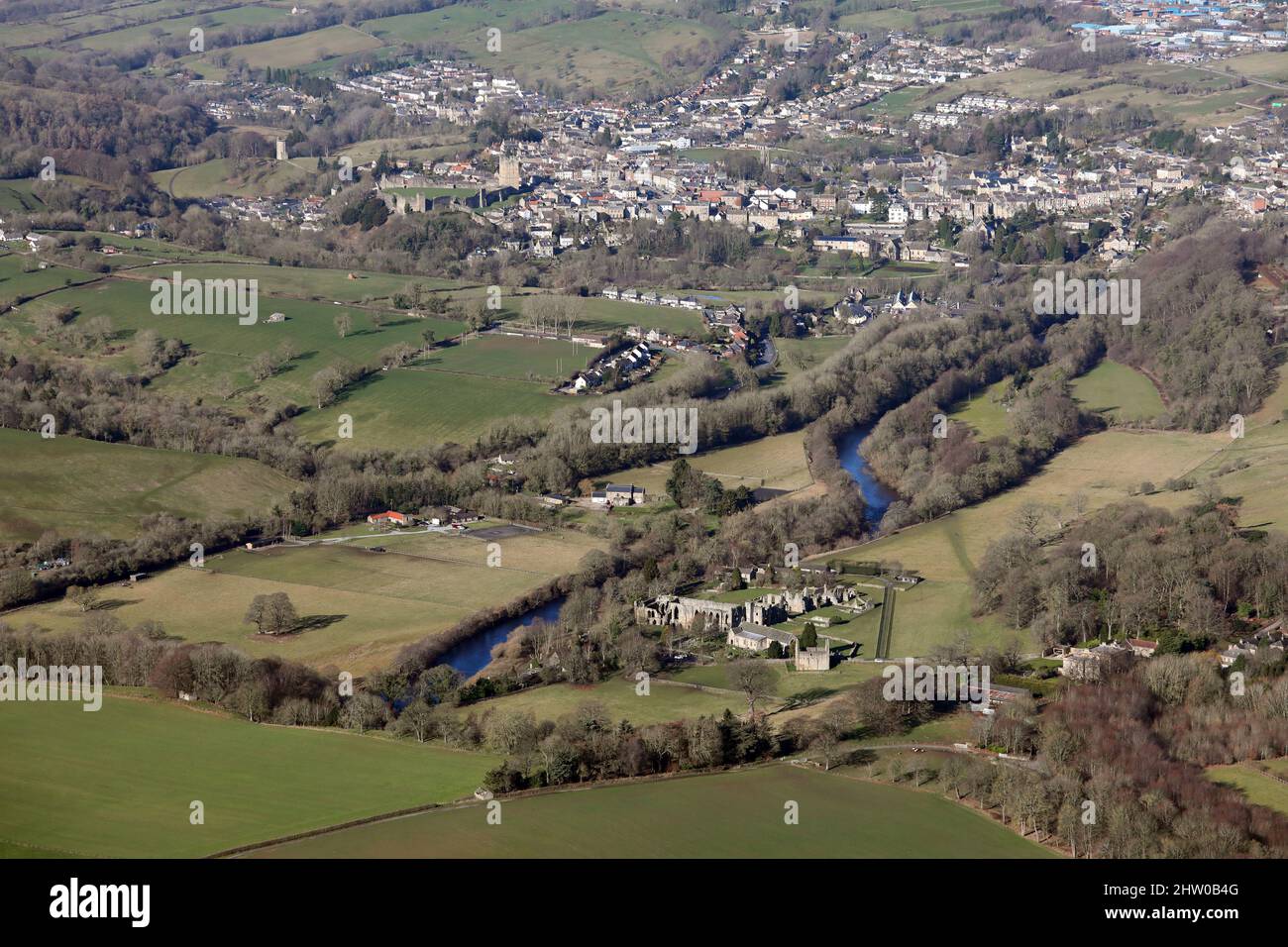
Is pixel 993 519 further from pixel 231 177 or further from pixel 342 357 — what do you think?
pixel 231 177

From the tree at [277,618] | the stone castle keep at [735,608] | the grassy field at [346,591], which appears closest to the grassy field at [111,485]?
the grassy field at [346,591]

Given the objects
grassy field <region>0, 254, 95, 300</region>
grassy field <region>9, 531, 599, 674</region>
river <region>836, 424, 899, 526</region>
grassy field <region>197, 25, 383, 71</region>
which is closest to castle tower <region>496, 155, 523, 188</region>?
grassy field <region>0, 254, 95, 300</region>

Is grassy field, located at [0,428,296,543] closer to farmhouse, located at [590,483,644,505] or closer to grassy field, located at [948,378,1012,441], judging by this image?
farmhouse, located at [590,483,644,505]

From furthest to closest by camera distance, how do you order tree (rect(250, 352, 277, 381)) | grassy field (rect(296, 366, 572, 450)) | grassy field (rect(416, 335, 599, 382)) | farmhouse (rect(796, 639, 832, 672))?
grassy field (rect(416, 335, 599, 382))
tree (rect(250, 352, 277, 381))
grassy field (rect(296, 366, 572, 450))
farmhouse (rect(796, 639, 832, 672))

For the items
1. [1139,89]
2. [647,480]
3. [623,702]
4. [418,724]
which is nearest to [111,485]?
[647,480]

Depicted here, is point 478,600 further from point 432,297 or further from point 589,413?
point 432,297

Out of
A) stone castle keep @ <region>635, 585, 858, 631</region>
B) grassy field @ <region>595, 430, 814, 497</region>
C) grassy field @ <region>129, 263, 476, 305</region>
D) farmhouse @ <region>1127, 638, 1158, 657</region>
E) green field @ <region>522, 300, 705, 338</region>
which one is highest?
grassy field @ <region>129, 263, 476, 305</region>

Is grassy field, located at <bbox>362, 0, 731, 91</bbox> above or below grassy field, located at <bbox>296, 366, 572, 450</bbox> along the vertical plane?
above

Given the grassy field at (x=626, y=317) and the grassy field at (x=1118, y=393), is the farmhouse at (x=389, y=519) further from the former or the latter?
the grassy field at (x=1118, y=393)
